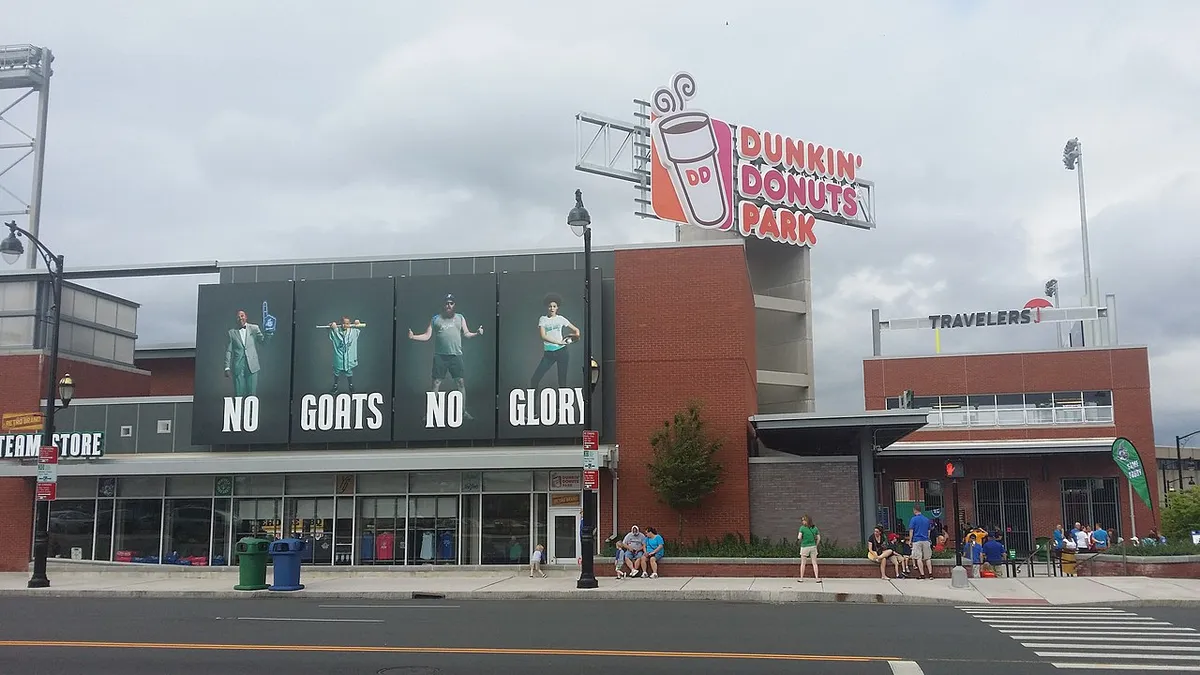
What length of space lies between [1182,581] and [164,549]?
26.0 metres

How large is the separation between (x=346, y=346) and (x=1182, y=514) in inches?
1361

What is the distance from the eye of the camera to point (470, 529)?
27.9m


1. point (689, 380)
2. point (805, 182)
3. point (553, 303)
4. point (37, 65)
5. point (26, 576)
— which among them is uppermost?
point (37, 65)

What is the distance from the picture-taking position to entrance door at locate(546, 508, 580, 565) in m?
27.5

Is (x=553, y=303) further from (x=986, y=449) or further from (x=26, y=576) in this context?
(x=986, y=449)

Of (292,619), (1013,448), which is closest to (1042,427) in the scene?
(1013,448)

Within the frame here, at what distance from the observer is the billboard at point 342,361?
28641mm

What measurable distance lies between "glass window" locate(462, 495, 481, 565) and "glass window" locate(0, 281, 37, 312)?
15753mm

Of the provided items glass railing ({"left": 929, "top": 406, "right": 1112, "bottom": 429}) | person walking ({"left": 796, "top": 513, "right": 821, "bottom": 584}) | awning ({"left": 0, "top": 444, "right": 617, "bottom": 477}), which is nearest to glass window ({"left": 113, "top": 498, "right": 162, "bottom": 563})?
awning ({"left": 0, "top": 444, "right": 617, "bottom": 477})

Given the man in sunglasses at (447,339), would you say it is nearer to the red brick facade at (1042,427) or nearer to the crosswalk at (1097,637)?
the crosswalk at (1097,637)

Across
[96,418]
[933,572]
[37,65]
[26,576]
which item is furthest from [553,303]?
[37,65]

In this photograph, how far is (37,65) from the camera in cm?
4131

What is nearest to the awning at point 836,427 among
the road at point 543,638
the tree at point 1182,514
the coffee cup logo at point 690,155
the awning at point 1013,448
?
the road at point 543,638

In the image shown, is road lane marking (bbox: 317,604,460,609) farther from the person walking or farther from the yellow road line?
the person walking
